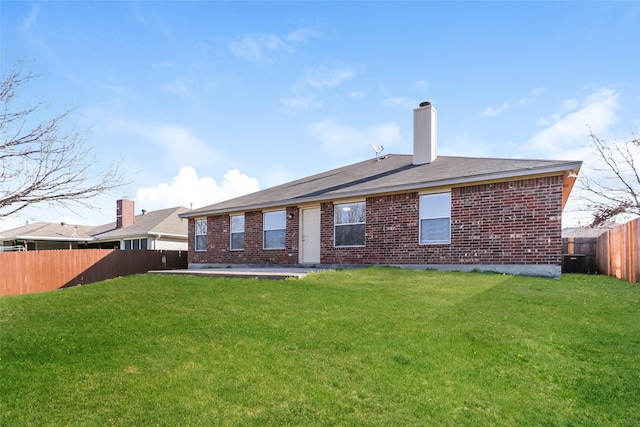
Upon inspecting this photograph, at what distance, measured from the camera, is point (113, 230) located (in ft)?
97.9

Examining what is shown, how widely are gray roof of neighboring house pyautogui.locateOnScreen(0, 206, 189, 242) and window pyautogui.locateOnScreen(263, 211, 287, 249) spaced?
461 inches

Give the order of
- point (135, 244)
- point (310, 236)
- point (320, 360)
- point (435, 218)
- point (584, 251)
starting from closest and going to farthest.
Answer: point (320, 360) → point (435, 218) → point (310, 236) → point (584, 251) → point (135, 244)

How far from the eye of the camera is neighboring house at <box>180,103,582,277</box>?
1073cm

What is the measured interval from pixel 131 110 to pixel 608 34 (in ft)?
47.8

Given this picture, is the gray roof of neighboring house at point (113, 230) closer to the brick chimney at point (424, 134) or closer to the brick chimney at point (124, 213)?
the brick chimney at point (124, 213)

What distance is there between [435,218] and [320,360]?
863 cm

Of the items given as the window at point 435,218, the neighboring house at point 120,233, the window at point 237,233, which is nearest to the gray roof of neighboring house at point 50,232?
the neighboring house at point 120,233

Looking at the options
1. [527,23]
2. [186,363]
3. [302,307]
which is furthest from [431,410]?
[527,23]

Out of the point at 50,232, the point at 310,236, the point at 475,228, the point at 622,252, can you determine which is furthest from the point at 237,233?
the point at 50,232

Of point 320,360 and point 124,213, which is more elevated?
point 124,213

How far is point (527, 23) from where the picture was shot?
36.4 ft

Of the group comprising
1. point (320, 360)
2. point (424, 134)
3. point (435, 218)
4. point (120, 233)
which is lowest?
point (320, 360)

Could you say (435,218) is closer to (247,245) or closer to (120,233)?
(247,245)

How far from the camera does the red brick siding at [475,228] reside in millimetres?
10594
